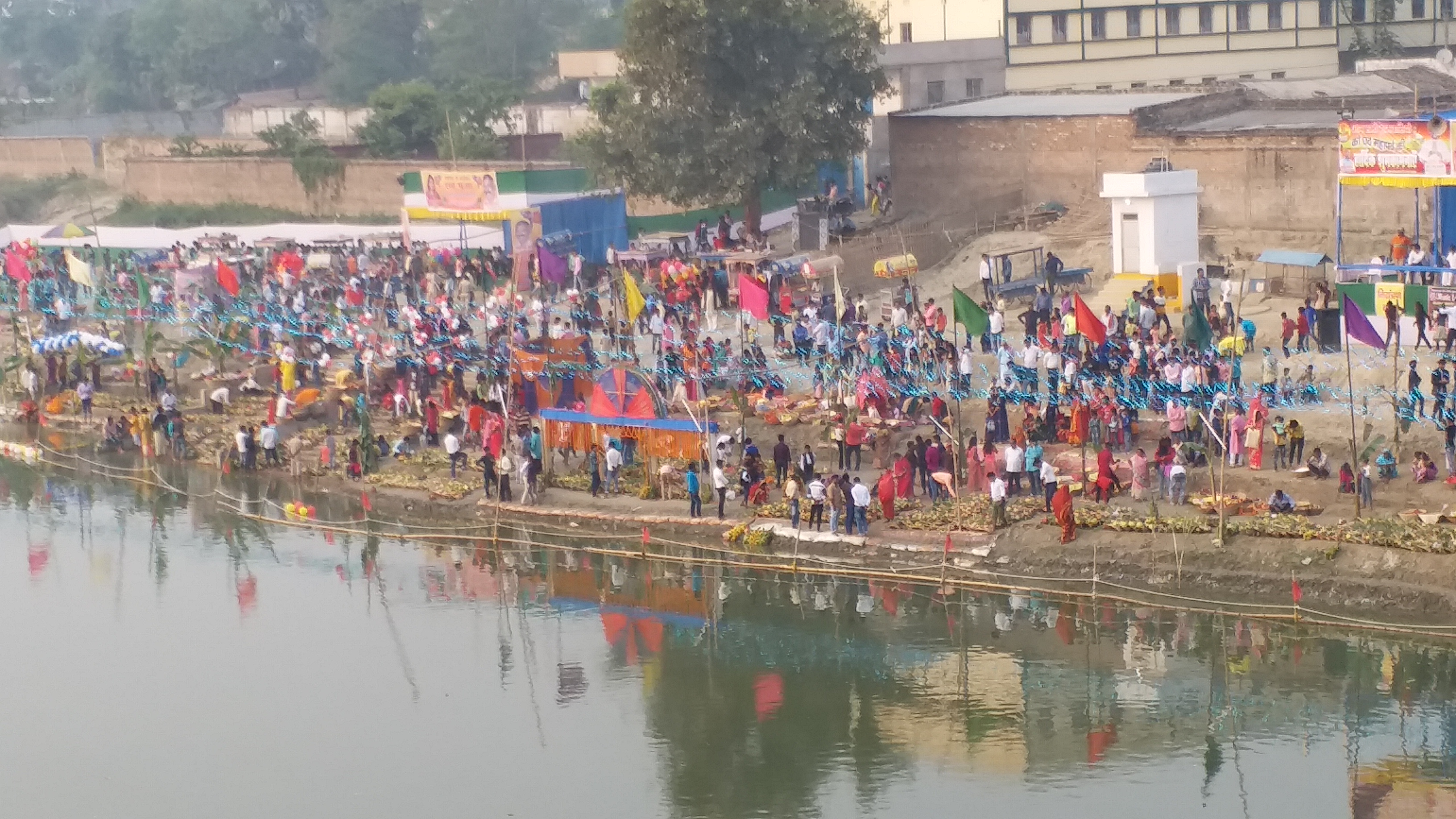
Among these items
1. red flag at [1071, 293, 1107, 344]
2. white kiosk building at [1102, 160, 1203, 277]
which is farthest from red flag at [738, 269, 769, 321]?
white kiosk building at [1102, 160, 1203, 277]

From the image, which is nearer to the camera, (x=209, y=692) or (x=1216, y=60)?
(x=209, y=692)

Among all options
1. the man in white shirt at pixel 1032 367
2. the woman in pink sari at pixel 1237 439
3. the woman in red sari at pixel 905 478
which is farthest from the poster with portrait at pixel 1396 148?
the woman in red sari at pixel 905 478

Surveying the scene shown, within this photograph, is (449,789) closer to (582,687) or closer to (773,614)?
(582,687)

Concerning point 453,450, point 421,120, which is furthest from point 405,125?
point 453,450

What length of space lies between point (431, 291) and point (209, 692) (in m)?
18.9

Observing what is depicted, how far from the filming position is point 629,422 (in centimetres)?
3152

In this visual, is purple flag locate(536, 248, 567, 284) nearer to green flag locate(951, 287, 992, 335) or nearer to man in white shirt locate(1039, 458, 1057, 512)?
green flag locate(951, 287, 992, 335)

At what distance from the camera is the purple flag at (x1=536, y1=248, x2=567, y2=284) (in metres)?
40.3

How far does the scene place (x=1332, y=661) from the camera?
24.7 m

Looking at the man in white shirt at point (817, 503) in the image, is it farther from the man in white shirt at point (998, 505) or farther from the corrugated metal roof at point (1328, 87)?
the corrugated metal roof at point (1328, 87)

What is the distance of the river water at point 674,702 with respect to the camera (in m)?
22.3

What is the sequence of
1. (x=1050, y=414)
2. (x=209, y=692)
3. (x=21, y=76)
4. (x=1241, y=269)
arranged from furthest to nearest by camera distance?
(x=21, y=76), (x=1241, y=269), (x=1050, y=414), (x=209, y=692)

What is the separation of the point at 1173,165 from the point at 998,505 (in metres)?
15.4

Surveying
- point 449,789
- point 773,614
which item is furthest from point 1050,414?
point 449,789
